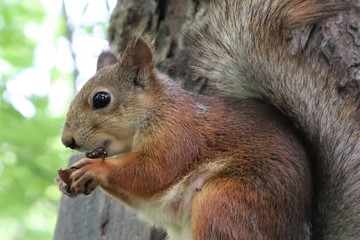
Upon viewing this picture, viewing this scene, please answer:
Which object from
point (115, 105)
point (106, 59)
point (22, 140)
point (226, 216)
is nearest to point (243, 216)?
point (226, 216)

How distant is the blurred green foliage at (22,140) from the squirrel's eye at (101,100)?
1.24 meters

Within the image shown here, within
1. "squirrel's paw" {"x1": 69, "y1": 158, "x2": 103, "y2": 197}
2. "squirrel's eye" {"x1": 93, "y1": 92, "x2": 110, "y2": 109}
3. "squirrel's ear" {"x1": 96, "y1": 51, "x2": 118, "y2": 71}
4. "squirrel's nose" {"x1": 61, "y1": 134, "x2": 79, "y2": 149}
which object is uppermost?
"squirrel's ear" {"x1": 96, "y1": 51, "x2": 118, "y2": 71}

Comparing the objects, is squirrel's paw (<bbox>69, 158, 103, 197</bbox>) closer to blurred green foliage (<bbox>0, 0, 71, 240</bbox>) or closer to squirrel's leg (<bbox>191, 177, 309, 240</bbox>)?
squirrel's leg (<bbox>191, 177, 309, 240</bbox>)

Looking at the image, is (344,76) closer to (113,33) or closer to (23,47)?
(113,33)

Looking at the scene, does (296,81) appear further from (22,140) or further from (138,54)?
(22,140)

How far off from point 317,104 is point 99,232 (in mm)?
948

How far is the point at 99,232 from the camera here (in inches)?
91.4

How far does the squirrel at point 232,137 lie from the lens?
5.73 ft

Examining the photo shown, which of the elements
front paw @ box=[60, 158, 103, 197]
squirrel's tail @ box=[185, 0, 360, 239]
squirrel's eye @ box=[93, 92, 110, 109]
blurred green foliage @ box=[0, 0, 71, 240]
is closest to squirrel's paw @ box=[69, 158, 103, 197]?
front paw @ box=[60, 158, 103, 197]

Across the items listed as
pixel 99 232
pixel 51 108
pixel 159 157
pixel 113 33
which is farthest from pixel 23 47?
pixel 159 157

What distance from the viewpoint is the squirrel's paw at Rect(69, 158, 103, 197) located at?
1.81 meters

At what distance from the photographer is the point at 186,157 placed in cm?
187

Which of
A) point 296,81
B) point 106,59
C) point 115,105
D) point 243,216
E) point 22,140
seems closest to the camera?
point 243,216

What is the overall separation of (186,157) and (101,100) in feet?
1.12
